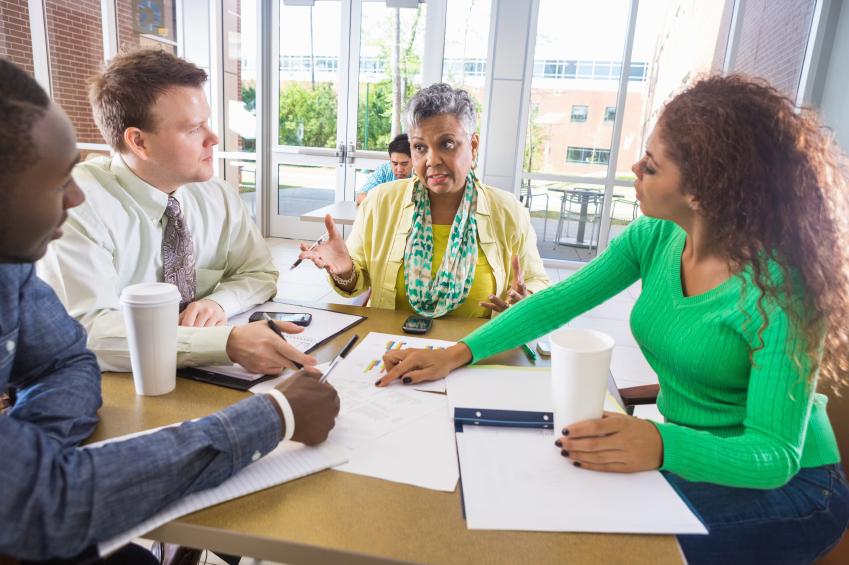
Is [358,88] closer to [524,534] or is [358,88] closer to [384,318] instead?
[384,318]

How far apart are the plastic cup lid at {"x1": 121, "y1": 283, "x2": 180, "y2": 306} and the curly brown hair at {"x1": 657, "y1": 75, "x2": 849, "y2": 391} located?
3.28ft

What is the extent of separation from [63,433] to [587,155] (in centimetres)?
577

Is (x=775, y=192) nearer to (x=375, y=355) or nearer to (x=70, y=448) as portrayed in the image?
(x=375, y=355)

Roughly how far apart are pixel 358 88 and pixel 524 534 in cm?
590

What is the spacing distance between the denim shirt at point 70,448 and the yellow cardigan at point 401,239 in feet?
3.45

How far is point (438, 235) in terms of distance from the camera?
1.98m

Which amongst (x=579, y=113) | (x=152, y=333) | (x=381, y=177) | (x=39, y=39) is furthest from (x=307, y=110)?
(x=152, y=333)

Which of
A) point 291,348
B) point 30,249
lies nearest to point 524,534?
point 291,348

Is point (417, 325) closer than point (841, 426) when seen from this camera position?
No

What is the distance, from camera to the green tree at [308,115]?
20.3 ft

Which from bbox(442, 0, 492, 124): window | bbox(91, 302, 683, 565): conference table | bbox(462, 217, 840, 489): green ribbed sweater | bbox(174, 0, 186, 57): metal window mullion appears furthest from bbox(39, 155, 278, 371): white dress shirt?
bbox(174, 0, 186, 57): metal window mullion

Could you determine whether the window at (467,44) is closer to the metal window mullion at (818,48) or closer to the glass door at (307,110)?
the glass door at (307,110)

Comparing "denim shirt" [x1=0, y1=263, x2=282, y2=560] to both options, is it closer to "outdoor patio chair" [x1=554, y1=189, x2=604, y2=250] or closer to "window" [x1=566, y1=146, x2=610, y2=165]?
"window" [x1=566, y1=146, x2=610, y2=165]

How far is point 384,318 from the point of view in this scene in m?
1.54
